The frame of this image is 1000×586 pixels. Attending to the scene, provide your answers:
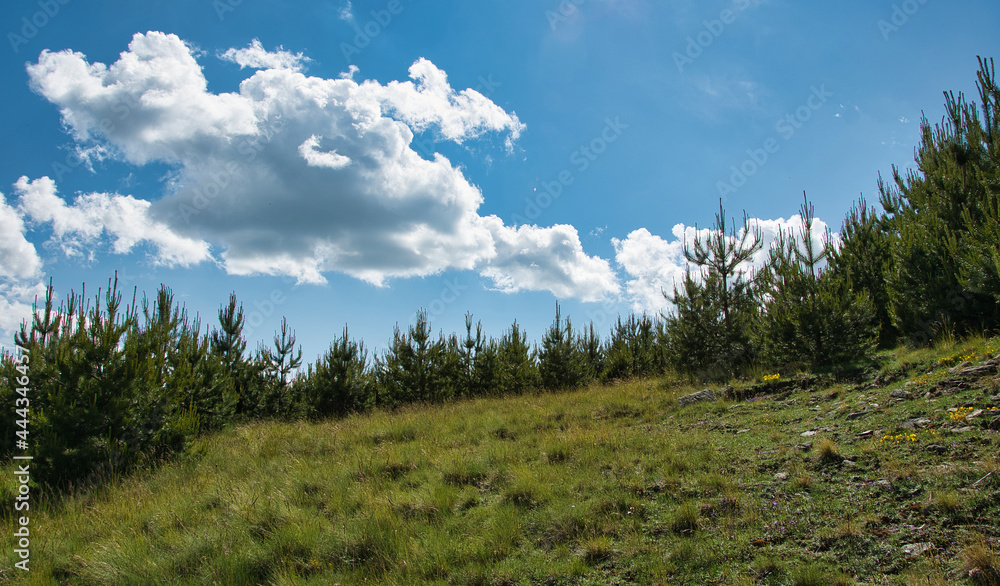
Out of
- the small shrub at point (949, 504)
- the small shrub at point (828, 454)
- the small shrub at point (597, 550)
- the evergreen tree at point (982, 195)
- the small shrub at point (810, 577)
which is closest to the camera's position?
the small shrub at point (810, 577)

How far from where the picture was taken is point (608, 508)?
5281 millimetres

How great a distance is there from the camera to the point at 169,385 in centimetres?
962

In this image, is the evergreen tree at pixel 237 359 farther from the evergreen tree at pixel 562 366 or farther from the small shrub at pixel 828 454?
the small shrub at pixel 828 454

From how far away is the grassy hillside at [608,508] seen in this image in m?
3.88

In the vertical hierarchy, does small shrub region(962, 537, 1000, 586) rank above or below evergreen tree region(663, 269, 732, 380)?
below

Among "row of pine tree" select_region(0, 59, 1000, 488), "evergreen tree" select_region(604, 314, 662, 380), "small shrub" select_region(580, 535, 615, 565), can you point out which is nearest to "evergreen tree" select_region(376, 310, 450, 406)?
"row of pine tree" select_region(0, 59, 1000, 488)

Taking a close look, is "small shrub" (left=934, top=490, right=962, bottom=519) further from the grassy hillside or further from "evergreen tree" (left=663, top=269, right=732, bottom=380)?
"evergreen tree" (left=663, top=269, right=732, bottom=380)

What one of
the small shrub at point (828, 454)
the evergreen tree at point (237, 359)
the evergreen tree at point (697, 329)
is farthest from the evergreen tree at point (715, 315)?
the evergreen tree at point (237, 359)

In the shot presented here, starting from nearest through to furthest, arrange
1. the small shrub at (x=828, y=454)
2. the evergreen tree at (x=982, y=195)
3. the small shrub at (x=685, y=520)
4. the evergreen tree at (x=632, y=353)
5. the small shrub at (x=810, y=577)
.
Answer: the small shrub at (x=810, y=577)
the small shrub at (x=685, y=520)
the small shrub at (x=828, y=454)
the evergreen tree at (x=982, y=195)
the evergreen tree at (x=632, y=353)

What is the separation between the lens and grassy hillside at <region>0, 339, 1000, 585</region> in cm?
388

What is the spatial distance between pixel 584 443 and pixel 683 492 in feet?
8.70

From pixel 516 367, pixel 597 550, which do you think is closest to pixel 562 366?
pixel 516 367

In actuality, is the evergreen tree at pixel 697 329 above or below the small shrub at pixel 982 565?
above

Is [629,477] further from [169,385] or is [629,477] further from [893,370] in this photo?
[169,385]
